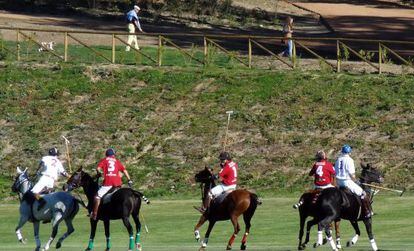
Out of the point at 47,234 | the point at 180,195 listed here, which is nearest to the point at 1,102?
the point at 180,195

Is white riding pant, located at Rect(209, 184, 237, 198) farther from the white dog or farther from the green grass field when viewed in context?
the white dog

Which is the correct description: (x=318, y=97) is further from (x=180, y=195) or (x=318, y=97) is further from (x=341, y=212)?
(x=341, y=212)

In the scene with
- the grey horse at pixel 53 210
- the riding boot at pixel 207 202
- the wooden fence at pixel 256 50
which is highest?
the riding boot at pixel 207 202

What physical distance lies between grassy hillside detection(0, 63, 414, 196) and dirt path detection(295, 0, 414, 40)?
13.1m

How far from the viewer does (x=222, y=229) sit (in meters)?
37.9

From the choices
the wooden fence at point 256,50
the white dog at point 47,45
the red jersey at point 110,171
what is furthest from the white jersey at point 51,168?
the white dog at point 47,45

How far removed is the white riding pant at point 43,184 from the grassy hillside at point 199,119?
50.6 feet

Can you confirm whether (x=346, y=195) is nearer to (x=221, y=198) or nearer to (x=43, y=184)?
(x=221, y=198)

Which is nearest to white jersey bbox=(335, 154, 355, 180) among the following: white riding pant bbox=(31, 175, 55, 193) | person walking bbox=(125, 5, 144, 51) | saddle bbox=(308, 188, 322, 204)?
saddle bbox=(308, 188, 322, 204)

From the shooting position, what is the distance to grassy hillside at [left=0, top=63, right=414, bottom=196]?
48.8 m

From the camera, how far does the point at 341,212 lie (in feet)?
98.3

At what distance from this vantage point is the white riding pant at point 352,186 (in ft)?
100

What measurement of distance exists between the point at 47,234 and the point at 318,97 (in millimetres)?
18756

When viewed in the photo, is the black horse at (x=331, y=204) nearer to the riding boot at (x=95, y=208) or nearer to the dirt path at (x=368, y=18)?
the riding boot at (x=95, y=208)
